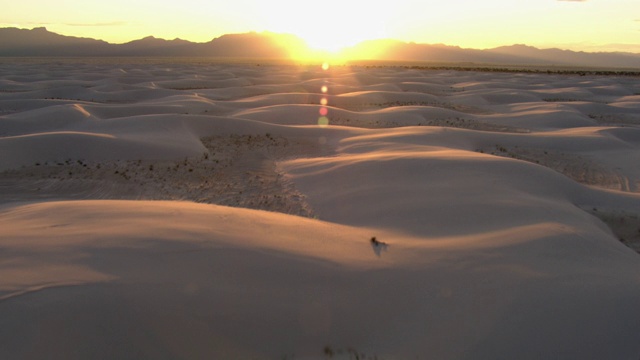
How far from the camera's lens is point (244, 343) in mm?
3461

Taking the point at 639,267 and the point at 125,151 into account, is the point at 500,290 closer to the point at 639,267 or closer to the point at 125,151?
the point at 639,267

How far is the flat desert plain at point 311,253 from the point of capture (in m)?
3.50

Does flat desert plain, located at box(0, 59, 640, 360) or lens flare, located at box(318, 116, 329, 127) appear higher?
lens flare, located at box(318, 116, 329, 127)

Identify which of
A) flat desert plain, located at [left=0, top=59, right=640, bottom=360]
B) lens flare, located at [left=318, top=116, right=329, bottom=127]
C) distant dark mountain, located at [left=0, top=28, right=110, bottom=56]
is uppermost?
distant dark mountain, located at [left=0, top=28, right=110, bottom=56]

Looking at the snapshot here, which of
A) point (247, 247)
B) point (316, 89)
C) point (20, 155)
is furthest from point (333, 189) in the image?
point (316, 89)

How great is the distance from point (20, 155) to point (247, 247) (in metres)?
8.22

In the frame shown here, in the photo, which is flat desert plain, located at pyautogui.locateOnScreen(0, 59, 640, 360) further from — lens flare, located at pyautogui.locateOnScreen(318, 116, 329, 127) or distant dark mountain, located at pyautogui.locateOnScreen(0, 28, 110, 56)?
distant dark mountain, located at pyautogui.locateOnScreen(0, 28, 110, 56)

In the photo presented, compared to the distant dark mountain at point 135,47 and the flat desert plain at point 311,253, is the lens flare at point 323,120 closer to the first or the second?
the flat desert plain at point 311,253

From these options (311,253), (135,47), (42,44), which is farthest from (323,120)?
(42,44)

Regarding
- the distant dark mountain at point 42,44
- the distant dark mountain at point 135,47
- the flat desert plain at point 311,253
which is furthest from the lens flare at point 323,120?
the distant dark mountain at point 42,44

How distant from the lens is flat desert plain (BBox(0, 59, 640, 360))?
11.5 ft

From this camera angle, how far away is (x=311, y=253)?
197 inches

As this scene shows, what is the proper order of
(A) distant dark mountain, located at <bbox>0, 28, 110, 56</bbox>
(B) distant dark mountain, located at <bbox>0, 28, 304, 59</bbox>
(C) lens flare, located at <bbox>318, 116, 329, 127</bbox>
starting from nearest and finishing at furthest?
(C) lens flare, located at <bbox>318, 116, 329, 127</bbox> < (A) distant dark mountain, located at <bbox>0, 28, 110, 56</bbox> < (B) distant dark mountain, located at <bbox>0, 28, 304, 59</bbox>

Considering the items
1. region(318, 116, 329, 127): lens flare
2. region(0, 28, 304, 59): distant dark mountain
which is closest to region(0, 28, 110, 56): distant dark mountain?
region(0, 28, 304, 59): distant dark mountain
